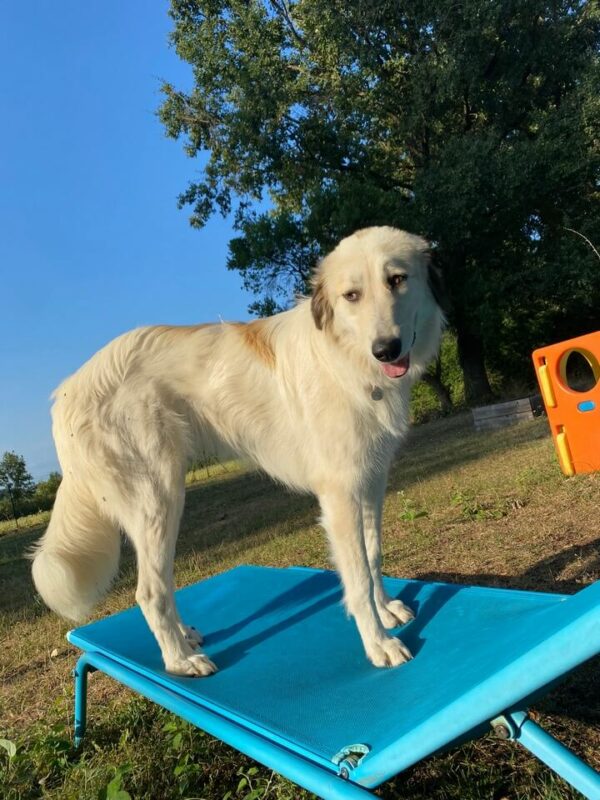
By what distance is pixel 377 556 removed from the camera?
2.91m

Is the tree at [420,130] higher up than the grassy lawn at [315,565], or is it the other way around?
the tree at [420,130]

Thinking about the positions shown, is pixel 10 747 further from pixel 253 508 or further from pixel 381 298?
pixel 253 508

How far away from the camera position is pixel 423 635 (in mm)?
2455

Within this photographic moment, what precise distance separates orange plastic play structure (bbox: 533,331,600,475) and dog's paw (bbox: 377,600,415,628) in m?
3.82

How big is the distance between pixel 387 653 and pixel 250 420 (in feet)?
3.95

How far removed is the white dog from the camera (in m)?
2.51

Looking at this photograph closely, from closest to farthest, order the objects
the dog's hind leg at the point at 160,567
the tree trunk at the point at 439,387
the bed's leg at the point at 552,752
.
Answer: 1. the bed's leg at the point at 552,752
2. the dog's hind leg at the point at 160,567
3. the tree trunk at the point at 439,387

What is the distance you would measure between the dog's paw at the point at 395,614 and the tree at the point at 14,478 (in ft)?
53.1

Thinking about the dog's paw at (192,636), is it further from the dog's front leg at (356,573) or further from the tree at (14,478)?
the tree at (14,478)

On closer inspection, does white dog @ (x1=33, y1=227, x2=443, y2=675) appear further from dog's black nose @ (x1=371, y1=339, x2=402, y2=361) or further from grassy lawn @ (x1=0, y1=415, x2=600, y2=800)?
grassy lawn @ (x1=0, y1=415, x2=600, y2=800)

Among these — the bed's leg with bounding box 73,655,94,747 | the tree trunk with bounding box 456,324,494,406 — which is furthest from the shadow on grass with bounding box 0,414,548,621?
the tree trunk with bounding box 456,324,494,406

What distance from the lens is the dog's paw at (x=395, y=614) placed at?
8.70 feet

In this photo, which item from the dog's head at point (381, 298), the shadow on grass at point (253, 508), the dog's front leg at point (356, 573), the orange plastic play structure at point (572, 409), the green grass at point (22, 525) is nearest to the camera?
the dog's front leg at point (356, 573)

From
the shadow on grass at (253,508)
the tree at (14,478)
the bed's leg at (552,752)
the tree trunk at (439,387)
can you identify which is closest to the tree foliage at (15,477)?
the tree at (14,478)
